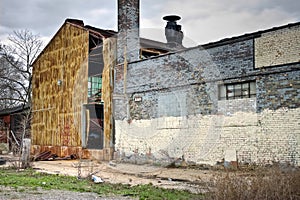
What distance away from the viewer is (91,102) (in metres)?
19.9

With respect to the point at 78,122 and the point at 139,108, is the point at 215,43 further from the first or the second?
the point at 78,122

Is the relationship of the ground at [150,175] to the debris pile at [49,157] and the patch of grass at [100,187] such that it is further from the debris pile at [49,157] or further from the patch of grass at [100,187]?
the debris pile at [49,157]

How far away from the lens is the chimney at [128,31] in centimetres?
1792

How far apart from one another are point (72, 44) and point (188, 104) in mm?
8930

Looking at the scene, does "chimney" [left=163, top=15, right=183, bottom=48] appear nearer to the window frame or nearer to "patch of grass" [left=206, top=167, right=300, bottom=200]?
the window frame

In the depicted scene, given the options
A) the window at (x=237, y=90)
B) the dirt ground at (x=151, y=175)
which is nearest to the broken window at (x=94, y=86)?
the dirt ground at (x=151, y=175)

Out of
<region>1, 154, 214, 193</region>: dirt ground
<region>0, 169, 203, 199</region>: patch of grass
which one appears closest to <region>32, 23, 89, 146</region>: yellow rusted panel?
<region>1, 154, 214, 193</region>: dirt ground

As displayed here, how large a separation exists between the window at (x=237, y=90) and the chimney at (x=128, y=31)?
221 inches

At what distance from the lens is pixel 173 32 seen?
68.7 feet

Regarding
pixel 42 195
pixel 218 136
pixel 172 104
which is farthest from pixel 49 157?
pixel 42 195

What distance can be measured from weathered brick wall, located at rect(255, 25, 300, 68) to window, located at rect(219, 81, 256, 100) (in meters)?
0.76

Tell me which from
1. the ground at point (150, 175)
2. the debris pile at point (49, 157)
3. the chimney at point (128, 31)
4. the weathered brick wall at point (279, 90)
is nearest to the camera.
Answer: the ground at point (150, 175)

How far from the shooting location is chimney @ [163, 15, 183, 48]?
20.9 metres

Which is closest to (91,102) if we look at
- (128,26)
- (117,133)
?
(117,133)
